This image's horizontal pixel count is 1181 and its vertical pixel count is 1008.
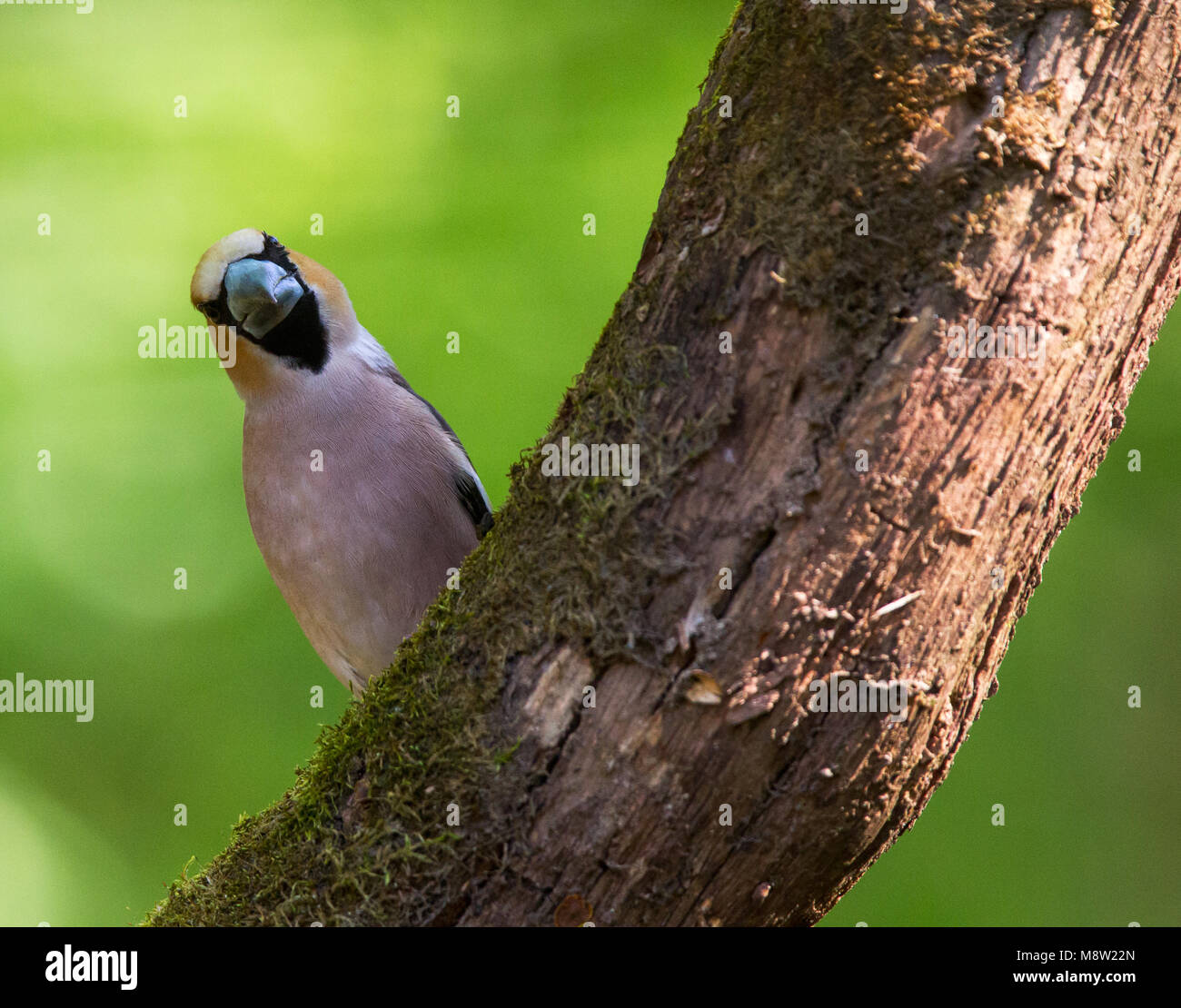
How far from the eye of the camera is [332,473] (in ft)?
10.9

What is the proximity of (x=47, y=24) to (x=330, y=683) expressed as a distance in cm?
370

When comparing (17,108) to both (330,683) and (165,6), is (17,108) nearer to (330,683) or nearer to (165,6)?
(165,6)

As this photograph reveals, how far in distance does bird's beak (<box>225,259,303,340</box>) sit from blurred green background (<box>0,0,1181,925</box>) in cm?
169

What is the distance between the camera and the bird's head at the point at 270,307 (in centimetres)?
326

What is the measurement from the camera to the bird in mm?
3312

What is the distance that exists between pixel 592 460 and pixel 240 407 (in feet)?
13.5

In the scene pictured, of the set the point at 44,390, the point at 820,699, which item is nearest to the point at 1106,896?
the point at 820,699

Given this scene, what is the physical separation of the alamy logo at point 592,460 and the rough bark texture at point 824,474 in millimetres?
29
